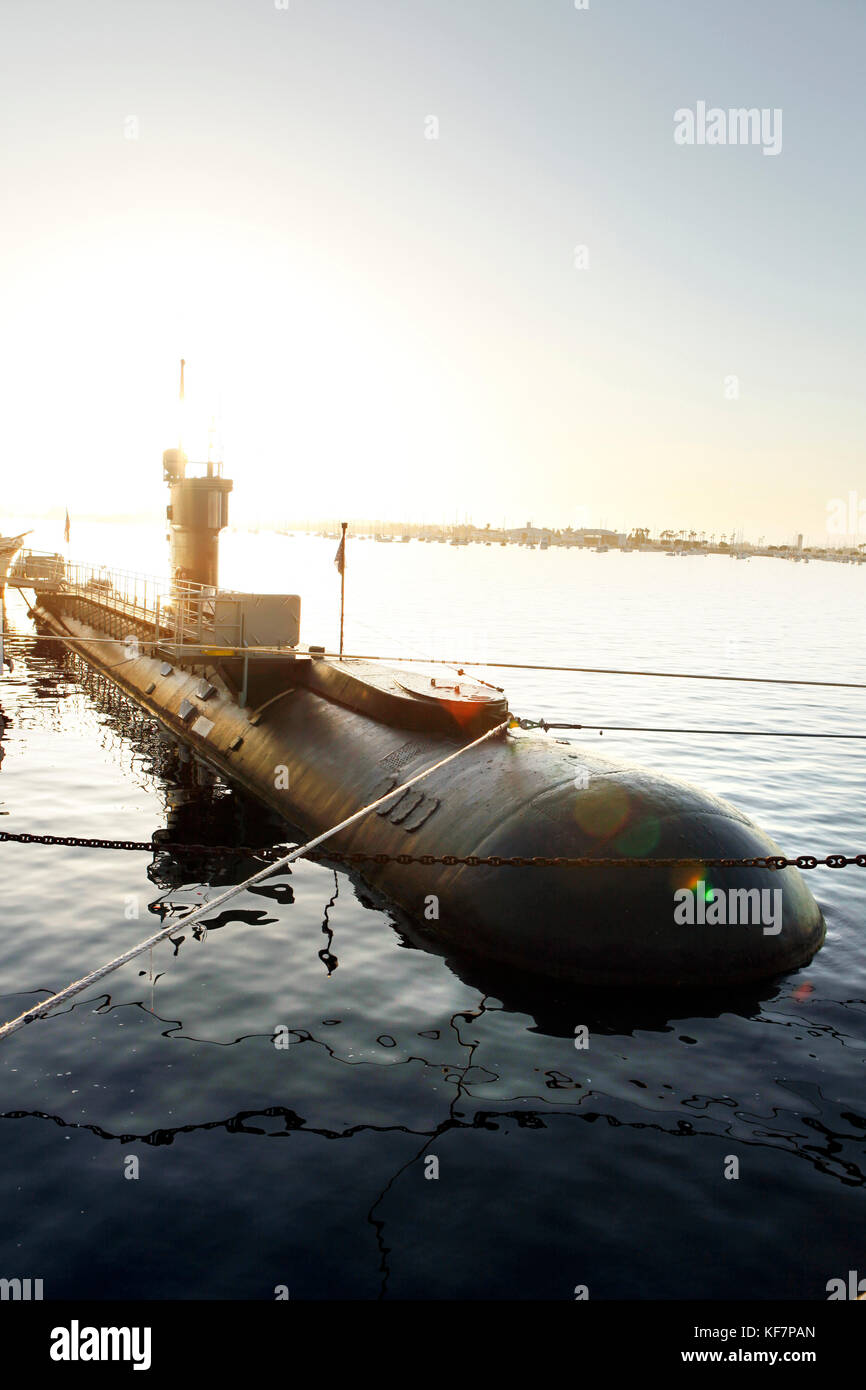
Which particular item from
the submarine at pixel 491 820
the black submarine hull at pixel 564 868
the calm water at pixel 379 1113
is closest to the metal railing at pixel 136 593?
the submarine at pixel 491 820

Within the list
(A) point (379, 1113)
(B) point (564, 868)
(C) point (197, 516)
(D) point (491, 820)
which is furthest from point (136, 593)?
(A) point (379, 1113)

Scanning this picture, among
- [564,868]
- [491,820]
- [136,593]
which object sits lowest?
[564,868]

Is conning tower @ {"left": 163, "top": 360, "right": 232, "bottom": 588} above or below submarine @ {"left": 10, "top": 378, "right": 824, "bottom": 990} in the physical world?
above

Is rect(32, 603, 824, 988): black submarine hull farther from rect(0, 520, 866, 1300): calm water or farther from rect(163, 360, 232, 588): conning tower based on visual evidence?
rect(163, 360, 232, 588): conning tower

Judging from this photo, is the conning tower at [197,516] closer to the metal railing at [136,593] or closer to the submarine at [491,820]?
the metal railing at [136,593]

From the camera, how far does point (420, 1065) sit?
1259 cm

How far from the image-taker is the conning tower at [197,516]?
38.9m

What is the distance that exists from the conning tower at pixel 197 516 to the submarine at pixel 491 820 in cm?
1114

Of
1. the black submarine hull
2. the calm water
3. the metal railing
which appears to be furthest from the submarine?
the calm water

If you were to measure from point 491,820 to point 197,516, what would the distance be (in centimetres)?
2674

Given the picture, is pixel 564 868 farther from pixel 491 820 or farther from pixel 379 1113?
pixel 379 1113

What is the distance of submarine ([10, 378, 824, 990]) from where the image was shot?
46.9 ft

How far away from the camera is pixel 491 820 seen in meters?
16.3

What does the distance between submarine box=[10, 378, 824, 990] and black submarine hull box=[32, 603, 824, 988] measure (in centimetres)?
3
